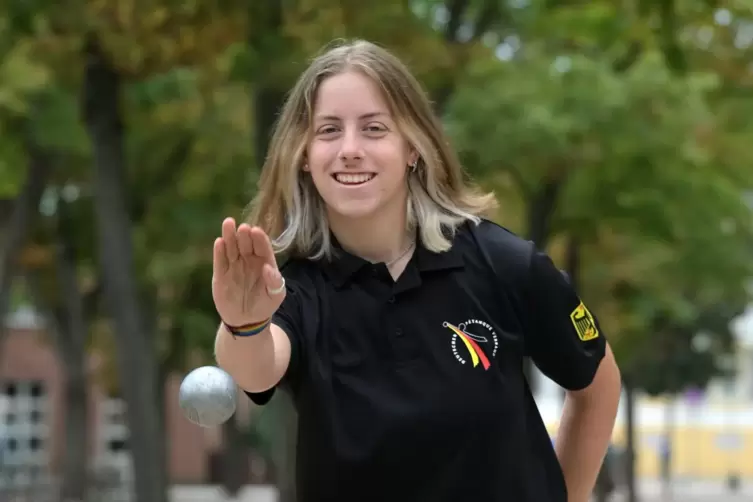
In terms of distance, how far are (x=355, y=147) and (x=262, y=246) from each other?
0.44 meters

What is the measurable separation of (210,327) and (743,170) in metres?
6.65

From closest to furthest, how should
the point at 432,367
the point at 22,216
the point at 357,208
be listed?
1. the point at 432,367
2. the point at 357,208
3. the point at 22,216

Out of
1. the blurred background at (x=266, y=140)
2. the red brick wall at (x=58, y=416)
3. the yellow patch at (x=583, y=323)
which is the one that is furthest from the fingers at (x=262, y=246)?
the red brick wall at (x=58, y=416)

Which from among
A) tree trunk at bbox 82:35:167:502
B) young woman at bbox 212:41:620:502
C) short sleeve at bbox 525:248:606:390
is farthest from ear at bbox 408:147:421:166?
tree trunk at bbox 82:35:167:502

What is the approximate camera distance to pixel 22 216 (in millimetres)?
12305

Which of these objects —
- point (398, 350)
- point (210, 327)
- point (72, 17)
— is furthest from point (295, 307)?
point (210, 327)

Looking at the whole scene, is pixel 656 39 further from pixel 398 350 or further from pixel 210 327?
pixel 210 327

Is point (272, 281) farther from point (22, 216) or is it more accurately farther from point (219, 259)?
point (22, 216)

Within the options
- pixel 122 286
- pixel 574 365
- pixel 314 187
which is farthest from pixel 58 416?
pixel 574 365

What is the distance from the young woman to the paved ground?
23.3 m

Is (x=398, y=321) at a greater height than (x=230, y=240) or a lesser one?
lesser

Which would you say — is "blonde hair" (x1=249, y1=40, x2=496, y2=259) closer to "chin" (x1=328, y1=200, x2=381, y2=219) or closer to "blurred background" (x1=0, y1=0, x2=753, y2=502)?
"chin" (x1=328, y1=200, x2=381, y2=219)

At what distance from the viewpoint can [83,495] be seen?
16172 mm

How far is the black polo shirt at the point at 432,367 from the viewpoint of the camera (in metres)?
1.96
